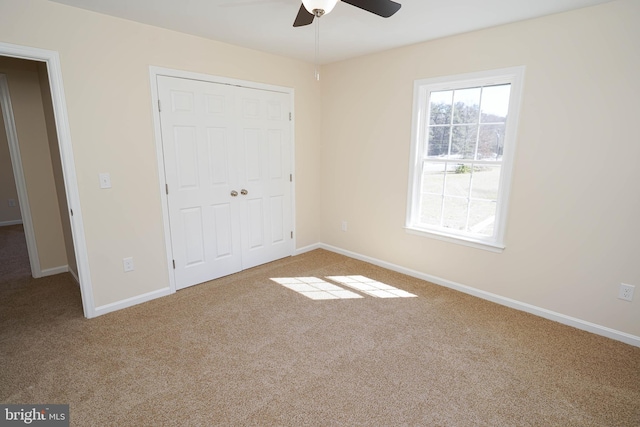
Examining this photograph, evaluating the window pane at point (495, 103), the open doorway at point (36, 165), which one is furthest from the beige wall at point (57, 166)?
the window pane at point (495, 103)

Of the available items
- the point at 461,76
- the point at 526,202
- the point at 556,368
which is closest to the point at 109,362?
the point at 556,368

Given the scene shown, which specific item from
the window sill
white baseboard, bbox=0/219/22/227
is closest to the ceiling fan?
the window sill

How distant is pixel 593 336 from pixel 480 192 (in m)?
1.43

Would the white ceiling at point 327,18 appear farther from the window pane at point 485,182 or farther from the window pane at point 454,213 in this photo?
the window pane at point 454,213

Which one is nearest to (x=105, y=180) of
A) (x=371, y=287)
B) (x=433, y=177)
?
(x=371, y=287)

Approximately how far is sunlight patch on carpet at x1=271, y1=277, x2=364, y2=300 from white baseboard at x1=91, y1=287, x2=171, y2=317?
113 cm

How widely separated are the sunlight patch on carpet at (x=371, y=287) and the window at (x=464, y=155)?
71cm

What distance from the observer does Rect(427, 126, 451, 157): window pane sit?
321 centimetres

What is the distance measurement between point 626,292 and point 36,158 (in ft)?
18.6

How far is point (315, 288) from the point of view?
3350 millimetres

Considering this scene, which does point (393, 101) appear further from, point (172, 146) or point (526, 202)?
point (172, 146)

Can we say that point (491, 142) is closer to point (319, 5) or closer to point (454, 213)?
point (454, 213)

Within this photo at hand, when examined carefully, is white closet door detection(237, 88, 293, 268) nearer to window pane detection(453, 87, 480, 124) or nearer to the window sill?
the window sill

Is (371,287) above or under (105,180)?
under
